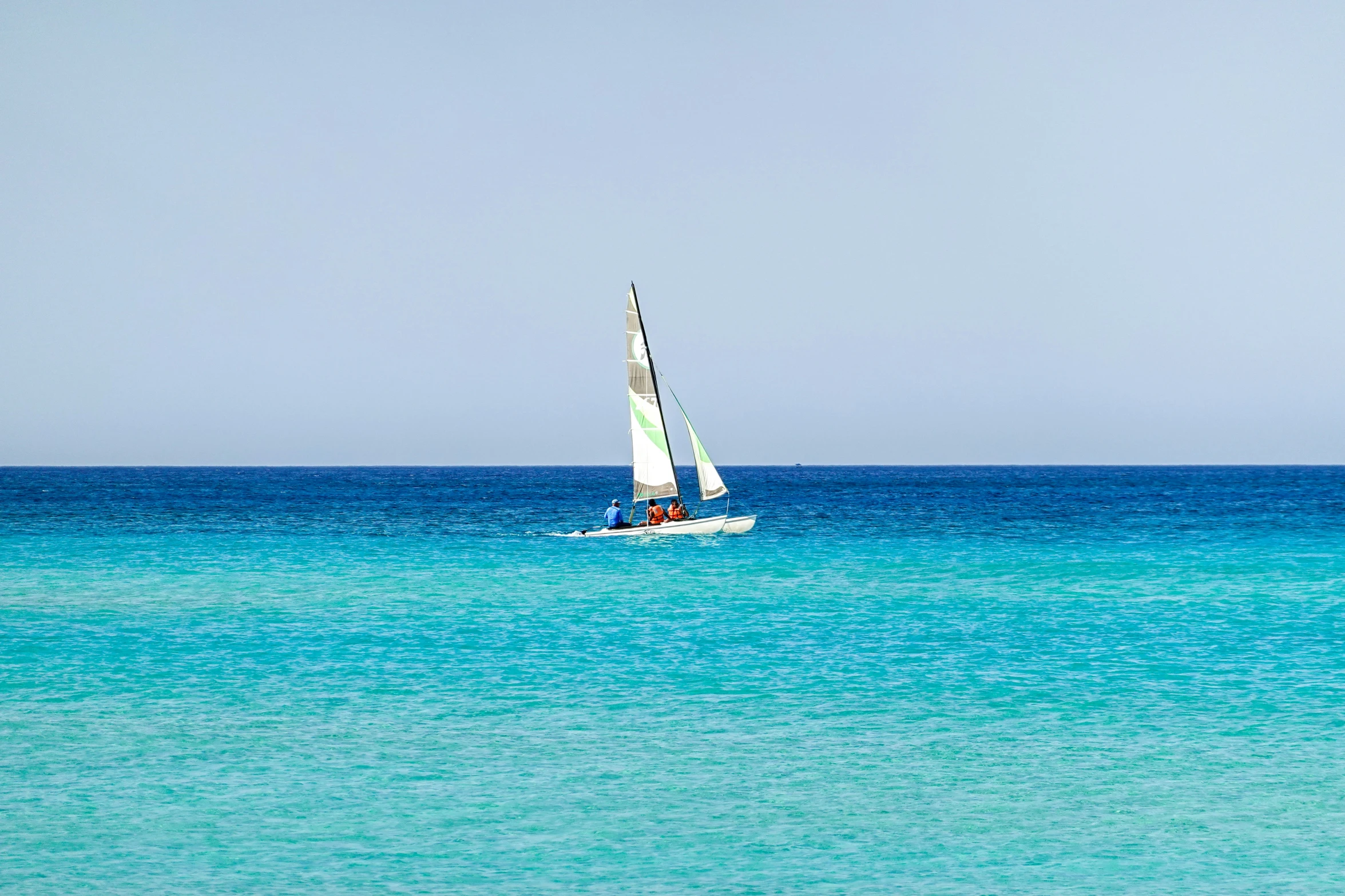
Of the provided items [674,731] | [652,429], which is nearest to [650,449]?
[652,429]

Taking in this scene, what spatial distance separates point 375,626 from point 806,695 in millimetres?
12172

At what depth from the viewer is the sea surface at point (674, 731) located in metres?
11.6

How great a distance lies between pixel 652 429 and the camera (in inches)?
2060

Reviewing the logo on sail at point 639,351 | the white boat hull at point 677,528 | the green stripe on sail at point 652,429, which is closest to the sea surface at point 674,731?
the green stripe on sail at point 652,429

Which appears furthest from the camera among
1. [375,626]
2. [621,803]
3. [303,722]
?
[375,626]

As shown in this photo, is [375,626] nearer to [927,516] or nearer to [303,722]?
[303,722]

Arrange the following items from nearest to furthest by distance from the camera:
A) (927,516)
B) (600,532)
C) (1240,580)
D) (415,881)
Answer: (415,881), (1240,580), (600,532), (927,516)

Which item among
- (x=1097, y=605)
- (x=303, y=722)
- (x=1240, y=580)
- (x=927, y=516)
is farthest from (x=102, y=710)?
(x=927, y=516)

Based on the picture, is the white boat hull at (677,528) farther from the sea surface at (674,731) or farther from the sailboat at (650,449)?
the sea surface at (674,731)

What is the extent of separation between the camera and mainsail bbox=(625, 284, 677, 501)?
169ft

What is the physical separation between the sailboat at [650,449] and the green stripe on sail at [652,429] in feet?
0.08

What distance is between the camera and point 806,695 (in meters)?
19.3

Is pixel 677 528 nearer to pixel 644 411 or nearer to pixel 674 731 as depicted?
pixel 644 411

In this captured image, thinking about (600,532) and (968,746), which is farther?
(600,532)
